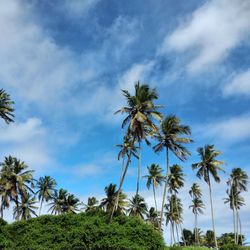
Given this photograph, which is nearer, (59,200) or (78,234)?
(78,234)

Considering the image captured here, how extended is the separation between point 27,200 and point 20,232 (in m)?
25.7

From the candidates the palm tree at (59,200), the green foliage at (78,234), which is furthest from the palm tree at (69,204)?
the green foliage at (78,234)

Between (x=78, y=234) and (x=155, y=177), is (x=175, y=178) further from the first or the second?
(x=78, y=234)

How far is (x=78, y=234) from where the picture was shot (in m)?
35.1

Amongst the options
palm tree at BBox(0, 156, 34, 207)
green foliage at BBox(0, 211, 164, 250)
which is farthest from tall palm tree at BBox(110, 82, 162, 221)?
palm tree at BBox(0, 156, 34, 207)

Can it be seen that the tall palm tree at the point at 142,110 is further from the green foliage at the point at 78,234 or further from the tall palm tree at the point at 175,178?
the tall palm tree at the point at 175,178

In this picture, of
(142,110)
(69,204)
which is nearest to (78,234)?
(142,110)

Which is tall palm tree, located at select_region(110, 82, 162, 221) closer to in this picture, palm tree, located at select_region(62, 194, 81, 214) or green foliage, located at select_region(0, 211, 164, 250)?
green foliage, located at select_region(0, 211, 164, 250)

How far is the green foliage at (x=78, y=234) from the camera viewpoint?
34.7m

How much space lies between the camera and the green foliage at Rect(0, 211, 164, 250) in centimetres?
3469

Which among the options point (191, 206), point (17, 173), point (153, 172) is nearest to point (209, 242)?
point (191, 206)

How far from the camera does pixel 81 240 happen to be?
34.8 m

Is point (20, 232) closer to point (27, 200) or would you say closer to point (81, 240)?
point (81, 240)

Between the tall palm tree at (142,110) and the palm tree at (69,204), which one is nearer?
the tall palm tree at (142,110)
